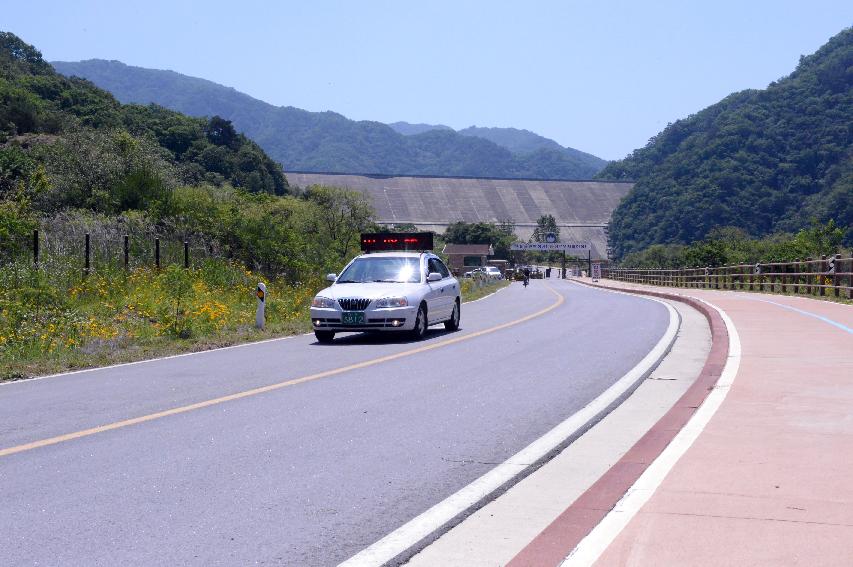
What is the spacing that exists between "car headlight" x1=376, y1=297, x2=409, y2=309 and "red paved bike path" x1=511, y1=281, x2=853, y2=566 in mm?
7907

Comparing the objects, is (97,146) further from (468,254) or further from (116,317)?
(468,254)

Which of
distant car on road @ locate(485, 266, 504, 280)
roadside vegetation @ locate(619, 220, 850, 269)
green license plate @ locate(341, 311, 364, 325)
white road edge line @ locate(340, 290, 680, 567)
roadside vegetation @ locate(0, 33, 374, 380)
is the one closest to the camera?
white road edge line @ locate(340, 290, 680, 567)

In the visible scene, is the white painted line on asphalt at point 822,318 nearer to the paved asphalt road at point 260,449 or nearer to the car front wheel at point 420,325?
the paved asphalt road at point 260,449

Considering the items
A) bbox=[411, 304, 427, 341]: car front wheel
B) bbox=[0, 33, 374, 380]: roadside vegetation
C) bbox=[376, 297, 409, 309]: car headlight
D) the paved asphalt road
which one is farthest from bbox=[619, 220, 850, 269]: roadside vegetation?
the paved asphalt road

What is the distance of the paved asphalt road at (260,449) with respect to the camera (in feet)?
16.1

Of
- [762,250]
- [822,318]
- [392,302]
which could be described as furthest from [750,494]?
[762,250]

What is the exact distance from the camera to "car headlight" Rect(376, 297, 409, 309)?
55.3 feet

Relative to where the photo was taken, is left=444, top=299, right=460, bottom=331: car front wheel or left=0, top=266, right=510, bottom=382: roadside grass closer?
left=0, top=266, right=510, bottom=382: roadside grass

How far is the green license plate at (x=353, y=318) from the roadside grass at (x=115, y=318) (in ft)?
6.18

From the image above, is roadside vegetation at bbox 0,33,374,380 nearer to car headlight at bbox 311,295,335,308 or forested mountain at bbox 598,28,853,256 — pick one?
car headlight at bbox 311,295,335,308

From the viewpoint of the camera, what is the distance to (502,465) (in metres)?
6.62

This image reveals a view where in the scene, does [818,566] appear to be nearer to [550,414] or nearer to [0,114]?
[550,414]

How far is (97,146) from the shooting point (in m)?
45.9

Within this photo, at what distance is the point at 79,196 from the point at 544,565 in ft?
141
